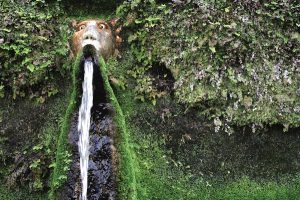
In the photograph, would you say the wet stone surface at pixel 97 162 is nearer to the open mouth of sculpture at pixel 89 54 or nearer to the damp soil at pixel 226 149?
the open mouth of sculpture at pixel 89 54

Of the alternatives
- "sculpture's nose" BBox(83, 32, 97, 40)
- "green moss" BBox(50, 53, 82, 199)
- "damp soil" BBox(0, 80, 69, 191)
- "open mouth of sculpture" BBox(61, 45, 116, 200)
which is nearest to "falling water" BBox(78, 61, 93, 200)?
"open mouth of sculpture" BBox(61, 45, 116, 200)

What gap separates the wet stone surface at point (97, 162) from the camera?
6.71 meters

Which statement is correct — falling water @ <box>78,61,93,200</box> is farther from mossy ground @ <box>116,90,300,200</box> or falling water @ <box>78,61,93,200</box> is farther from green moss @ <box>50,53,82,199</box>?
mossy ground @ <box>116,90,300,200</box>

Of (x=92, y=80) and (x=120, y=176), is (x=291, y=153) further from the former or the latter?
(x=92, y=80)

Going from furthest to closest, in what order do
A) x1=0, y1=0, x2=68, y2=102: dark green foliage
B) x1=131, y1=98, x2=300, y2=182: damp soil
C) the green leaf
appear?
1. x1=0, y1=0, x2=68, y2=102: dark green foliage
2. the green leaf
3. x1=131, y1=98, x2=300, y2=182: damp soil

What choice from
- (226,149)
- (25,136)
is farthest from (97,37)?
(226,149)

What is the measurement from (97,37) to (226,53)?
2.53 meters

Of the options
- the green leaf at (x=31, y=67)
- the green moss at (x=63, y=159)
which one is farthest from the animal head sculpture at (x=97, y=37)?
the green moss at (x=63, y=159)

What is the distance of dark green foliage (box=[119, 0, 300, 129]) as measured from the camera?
8203mm

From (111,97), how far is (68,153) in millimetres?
1181

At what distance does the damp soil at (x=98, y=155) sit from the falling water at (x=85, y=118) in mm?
63

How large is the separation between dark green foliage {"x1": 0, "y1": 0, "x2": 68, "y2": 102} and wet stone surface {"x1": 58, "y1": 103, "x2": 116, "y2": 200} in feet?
5.62

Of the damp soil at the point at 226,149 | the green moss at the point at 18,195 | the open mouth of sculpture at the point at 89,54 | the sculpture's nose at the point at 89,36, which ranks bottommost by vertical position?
the green moss at the point at 18,195

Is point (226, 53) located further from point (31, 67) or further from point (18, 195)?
point (18, 195)
